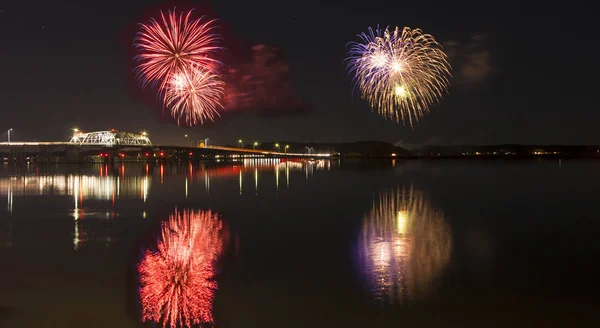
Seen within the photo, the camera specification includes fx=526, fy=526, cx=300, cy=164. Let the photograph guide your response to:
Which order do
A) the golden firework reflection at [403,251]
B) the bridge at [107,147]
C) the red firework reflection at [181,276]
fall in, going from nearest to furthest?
the red firework reflection at [181,276] → the golden firework reflection at [403,251] → the bridge at [107,147]

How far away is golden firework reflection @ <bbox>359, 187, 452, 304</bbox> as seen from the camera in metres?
11.8

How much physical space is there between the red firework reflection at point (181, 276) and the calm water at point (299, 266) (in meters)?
0.04

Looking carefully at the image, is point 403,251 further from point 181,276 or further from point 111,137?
point 111,137

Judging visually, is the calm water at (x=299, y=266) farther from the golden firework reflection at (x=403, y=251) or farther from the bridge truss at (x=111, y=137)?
the bridge truss at (x=111, y=137)

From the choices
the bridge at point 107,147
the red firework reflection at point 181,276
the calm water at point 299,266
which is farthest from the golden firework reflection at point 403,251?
the bridge at point 107,147

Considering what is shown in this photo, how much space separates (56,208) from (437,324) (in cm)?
2412

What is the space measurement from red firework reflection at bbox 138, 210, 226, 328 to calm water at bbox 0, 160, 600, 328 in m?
0.04

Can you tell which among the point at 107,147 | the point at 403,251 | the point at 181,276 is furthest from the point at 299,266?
the point at 107,147

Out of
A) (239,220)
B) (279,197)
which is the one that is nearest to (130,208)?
(239,220)

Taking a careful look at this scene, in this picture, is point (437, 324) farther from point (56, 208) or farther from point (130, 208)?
point (56, 208)

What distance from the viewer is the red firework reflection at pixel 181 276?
10125mm

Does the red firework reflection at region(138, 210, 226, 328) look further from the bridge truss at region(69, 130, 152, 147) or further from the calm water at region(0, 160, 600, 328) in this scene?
the bridge truss at region(69, 130, 152, 147)

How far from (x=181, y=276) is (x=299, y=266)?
326 cm

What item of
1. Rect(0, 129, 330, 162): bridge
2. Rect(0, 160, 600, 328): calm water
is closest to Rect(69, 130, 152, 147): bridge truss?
Rect(0, 129, 330, 162): bridge
